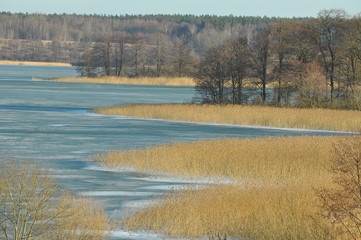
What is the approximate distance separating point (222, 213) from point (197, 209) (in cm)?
53

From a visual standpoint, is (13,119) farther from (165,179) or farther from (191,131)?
(165,179)

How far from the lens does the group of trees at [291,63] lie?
144 feet

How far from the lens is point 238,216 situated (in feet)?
40.5

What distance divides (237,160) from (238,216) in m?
7.47

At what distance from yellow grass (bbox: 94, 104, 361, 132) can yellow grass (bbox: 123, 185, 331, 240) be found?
19557 millimetres

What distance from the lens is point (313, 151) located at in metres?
21.4

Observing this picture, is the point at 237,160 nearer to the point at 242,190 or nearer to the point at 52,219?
the point at 242,190

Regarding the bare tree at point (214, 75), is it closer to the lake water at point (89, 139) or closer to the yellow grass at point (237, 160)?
the lake water at point (89, 139)

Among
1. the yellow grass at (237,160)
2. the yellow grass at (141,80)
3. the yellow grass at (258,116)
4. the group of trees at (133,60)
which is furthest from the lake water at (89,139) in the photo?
the group of trees at (133,60)

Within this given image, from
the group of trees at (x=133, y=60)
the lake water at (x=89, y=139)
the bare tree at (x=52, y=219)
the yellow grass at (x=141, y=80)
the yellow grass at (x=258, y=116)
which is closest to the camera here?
the bare tree at (x=52, y=219)

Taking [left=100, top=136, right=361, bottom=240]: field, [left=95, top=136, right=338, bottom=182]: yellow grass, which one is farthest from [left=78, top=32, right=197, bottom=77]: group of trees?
[left=100, top=136, right=361, bottom=240]: field

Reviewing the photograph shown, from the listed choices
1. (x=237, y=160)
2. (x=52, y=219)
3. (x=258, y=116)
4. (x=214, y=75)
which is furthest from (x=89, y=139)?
(x=214, y=75)

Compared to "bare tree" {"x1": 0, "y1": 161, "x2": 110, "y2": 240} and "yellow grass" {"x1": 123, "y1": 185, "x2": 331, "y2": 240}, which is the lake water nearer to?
"bare tree" {"x1": 0, "y1": 161, "x2": 110, "y2": 240}

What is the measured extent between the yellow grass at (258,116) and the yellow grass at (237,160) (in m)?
11.0
